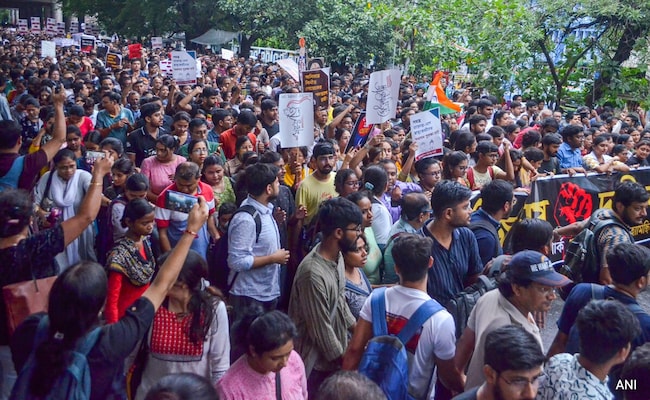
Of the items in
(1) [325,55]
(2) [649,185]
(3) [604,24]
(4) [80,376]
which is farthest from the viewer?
(1) [325,55]

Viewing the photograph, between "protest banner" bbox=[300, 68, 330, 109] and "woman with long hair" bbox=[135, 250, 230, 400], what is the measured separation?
20.3 feet

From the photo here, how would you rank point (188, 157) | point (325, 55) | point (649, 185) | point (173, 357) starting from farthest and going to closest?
1. point (325, 55)
2. point (649, 185)
3. point (188, 157)
4. point (173, 357)

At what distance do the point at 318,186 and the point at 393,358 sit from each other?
Answer: 285 centimetres

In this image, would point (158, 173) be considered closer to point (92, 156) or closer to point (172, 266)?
point (92, 156)

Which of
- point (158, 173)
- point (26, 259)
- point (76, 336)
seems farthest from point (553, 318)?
point (76, 336)

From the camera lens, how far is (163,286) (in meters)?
2.81

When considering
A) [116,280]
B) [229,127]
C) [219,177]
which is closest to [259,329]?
[116,280]

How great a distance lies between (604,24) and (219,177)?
1166 cm

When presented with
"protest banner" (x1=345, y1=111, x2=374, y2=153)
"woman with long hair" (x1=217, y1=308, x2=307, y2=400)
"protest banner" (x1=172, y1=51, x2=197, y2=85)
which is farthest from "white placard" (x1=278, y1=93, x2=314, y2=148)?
"protest banner" (x1=172, y1=51, x2=197, y2=85)

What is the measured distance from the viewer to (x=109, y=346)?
99.5 inches

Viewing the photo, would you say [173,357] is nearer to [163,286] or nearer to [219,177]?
[163,286]

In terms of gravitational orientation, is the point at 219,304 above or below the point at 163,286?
below

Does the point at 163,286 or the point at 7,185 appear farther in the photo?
the point at 7,185

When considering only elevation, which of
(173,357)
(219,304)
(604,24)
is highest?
(604,24)
